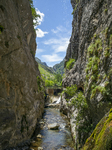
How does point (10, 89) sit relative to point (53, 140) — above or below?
above

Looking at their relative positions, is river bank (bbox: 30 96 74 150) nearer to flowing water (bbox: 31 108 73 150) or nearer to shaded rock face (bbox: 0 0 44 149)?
flowing water (bbox: 31 108 73 150)

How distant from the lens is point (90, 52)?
14.8 m

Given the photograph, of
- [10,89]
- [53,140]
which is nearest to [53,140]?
[53,140]

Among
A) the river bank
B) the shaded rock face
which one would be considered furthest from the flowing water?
the shaded rock face

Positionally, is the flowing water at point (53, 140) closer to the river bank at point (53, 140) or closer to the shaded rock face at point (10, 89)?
the river bank at point (53, 140)

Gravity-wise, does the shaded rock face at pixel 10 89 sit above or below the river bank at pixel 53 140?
above

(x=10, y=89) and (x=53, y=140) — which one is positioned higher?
(x=10, y=89)

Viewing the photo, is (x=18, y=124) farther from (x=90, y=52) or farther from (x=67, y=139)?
(x=90, y=52)

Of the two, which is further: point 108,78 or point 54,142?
point 54,142

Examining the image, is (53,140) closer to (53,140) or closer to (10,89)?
(53,140)

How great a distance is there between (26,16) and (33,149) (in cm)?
2135

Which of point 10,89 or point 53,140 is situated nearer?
point 10,89

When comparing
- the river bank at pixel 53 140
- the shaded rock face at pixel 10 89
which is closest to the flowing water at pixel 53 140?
the river bank at pixel 53 140

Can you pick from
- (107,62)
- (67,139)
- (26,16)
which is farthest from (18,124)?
(26,16)
